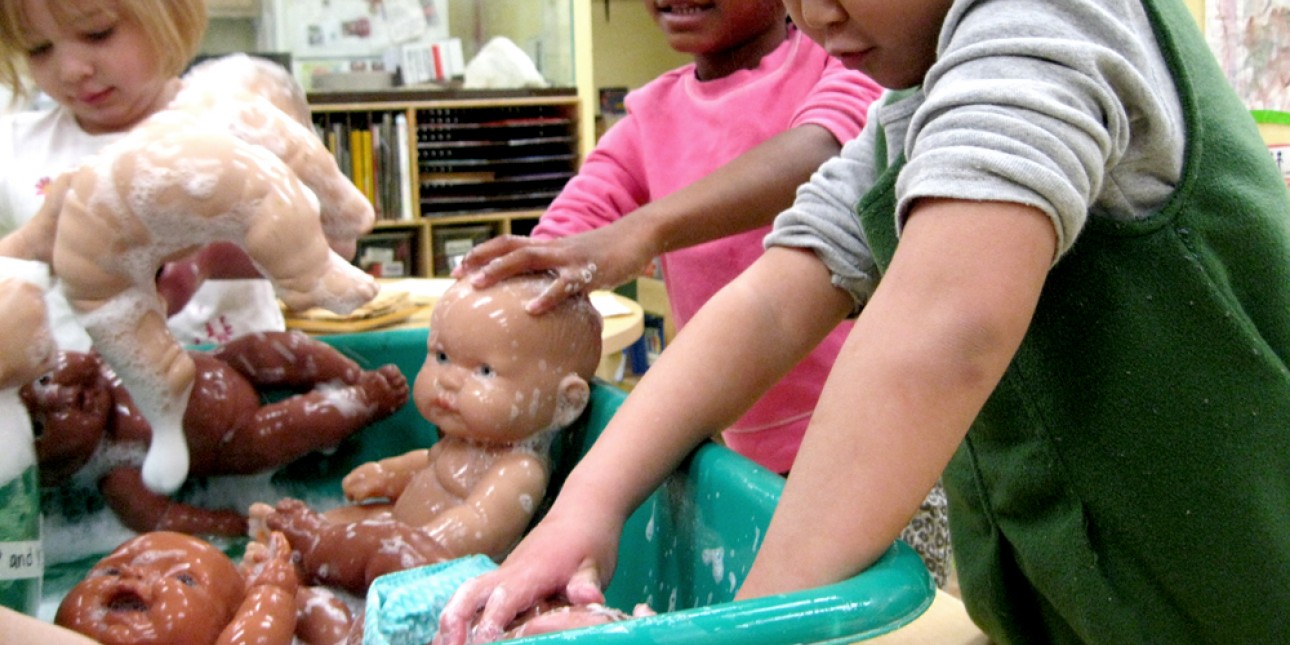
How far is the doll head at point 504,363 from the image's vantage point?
804 millimetres

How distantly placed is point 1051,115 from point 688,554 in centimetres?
39

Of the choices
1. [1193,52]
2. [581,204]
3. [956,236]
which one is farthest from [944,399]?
[581,204]

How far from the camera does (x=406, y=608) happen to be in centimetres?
53

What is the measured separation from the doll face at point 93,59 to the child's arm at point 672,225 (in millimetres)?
307

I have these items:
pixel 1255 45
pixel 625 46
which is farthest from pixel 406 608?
pixel 625 46

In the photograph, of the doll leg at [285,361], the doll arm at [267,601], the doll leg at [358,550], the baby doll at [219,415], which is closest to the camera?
the doll arm at [267,601]

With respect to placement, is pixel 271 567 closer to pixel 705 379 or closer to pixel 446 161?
pixel 705 379

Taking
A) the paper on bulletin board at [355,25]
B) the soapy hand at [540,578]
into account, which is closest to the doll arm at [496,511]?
the soapy hand at [540,578]

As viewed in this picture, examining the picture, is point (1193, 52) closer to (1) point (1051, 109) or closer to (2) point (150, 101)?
(1) point (1051, 109)

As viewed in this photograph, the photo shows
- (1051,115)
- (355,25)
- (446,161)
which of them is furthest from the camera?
(355,25)

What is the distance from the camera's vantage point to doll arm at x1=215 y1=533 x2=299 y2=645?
2.03 feet

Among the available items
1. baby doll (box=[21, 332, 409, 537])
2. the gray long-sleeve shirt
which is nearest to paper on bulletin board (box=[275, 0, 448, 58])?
baby doll (box=[21, 332, 409, 537])

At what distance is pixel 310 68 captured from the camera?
115 inches

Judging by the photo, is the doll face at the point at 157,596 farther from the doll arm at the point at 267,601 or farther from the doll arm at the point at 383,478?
the doll arm at the point at 383,478
